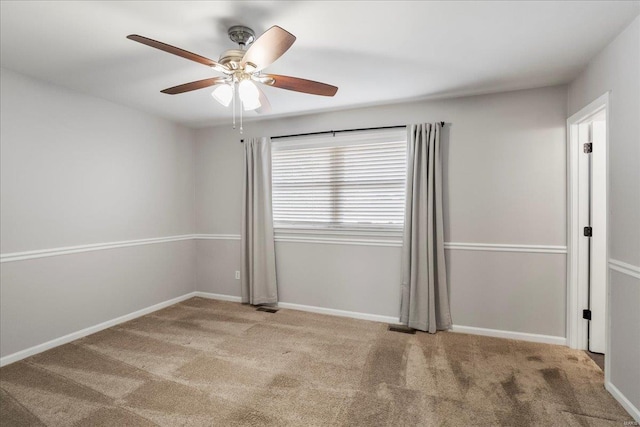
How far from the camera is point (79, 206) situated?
299cm

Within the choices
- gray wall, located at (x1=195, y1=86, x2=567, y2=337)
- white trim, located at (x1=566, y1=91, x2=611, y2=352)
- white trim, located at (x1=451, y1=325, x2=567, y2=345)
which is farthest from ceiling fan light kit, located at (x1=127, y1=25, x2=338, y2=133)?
white trim, located at (x1=451, y1=325, x2=567, y2=345)

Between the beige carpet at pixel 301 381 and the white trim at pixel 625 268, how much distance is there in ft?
2.78

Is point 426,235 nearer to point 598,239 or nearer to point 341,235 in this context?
point 341,235

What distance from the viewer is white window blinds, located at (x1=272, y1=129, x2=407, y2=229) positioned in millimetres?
3387

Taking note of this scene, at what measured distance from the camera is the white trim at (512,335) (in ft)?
9.30

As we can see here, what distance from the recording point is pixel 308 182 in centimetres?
377

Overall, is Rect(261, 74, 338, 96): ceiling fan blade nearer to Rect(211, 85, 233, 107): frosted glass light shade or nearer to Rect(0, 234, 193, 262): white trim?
Rect(211, 85, 233, 107): frosted glass light shade

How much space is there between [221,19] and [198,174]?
2.82 metres

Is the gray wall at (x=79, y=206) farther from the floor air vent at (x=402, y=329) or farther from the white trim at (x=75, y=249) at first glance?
the floor air vent at (x=402, y=329)

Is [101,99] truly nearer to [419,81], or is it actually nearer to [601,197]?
[419,81]

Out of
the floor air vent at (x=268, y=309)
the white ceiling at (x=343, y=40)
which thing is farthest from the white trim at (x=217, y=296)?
the white ceiling at (x=343, y=40)

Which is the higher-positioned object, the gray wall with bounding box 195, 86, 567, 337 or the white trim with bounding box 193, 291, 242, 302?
the gray wall with bounding box 195, 86, 567, 337

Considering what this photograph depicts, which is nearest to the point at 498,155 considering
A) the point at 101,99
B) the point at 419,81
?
the point at 419,81

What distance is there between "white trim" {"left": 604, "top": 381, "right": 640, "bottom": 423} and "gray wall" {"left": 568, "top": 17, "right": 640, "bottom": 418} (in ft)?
0.08
